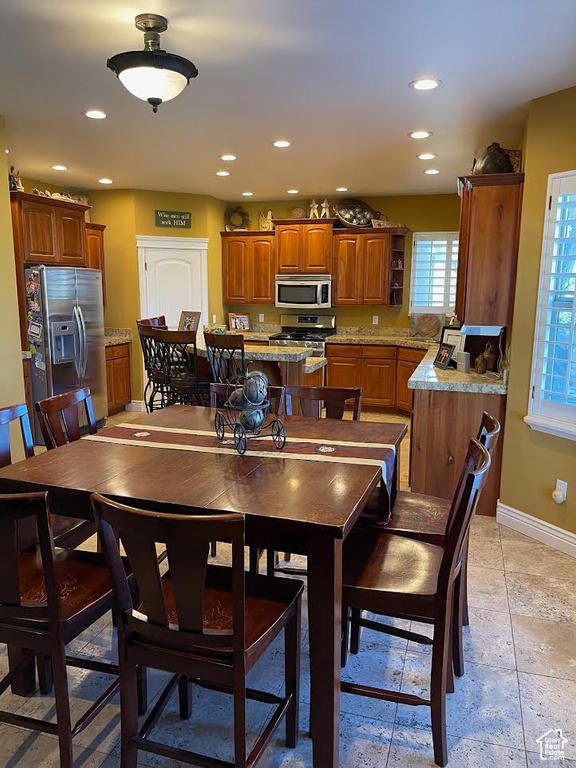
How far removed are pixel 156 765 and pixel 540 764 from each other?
4.05 feet

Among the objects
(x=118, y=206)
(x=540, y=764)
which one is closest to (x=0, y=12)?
(x=540, y=764)

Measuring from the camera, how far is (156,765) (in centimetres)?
178

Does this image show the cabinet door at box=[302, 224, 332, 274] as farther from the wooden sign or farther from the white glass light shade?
the white glass light shade

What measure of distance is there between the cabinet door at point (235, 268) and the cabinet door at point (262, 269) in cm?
9

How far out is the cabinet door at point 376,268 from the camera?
22.0 feet

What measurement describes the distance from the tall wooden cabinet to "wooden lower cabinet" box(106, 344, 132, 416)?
168 centimetres

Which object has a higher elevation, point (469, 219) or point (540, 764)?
point (469, 219)

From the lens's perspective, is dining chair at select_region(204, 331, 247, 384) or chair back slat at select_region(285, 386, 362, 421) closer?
chair back slat at select_region(285, 386, 362, 421)

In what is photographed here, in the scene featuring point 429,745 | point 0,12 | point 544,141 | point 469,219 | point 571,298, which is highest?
point 0,12

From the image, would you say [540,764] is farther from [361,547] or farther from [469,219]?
[469,219]

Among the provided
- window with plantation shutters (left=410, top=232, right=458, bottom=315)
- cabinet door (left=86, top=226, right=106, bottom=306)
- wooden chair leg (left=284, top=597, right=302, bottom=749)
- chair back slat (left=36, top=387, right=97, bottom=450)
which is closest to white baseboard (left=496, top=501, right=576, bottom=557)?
wooden chair leg (left=284, top=597, right=302, bottom=749)

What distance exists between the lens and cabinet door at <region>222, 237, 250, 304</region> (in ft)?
23.8

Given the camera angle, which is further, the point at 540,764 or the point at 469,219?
the point at 469,219

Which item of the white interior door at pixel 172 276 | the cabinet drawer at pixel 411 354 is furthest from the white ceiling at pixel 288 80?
the cabinet drawer at pixel 411 354
